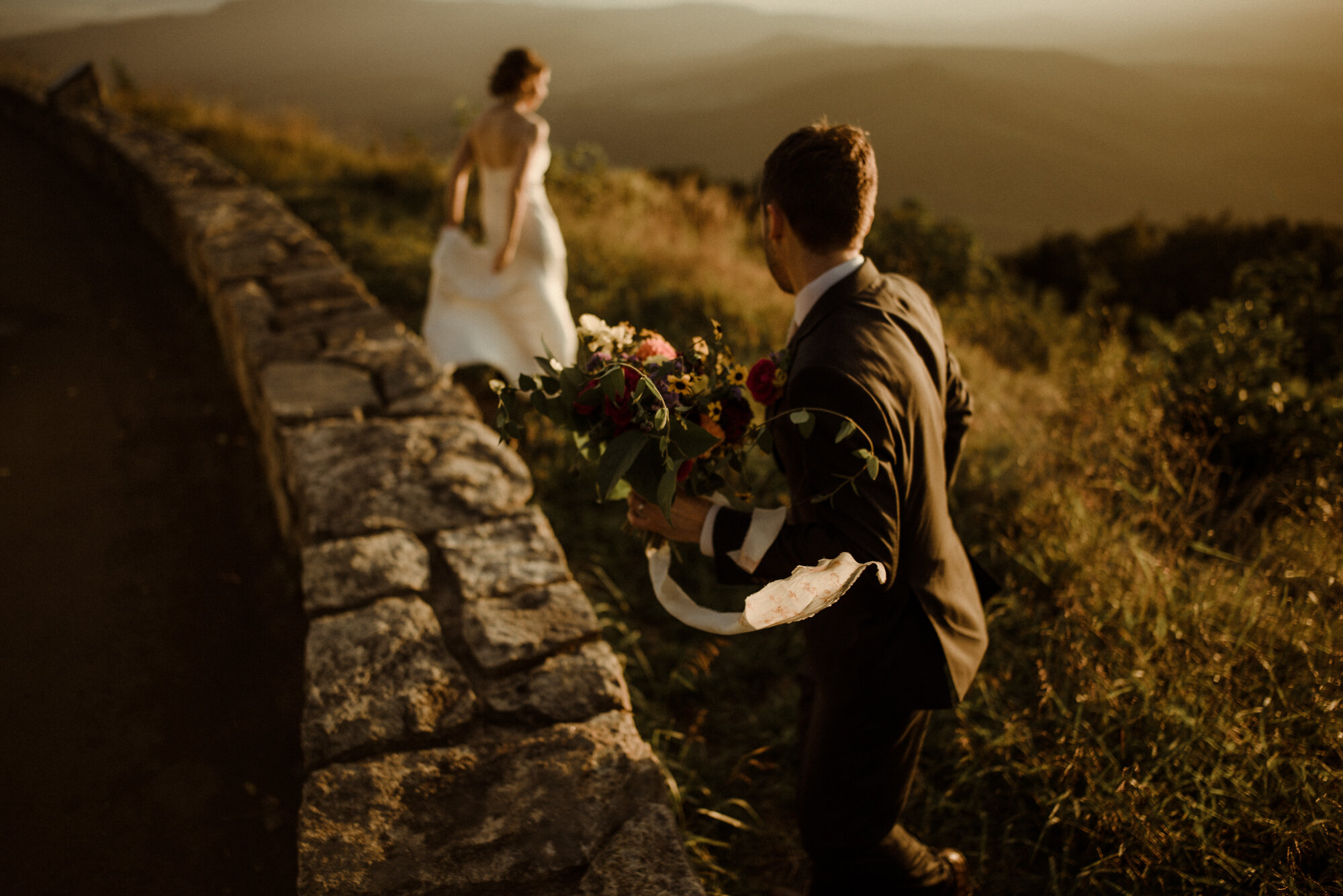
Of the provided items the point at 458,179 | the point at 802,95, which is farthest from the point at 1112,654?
the point at 802,95

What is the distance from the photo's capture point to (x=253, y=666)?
2.78 meters

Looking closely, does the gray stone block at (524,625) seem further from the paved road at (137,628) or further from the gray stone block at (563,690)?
the paved road at (137,628)

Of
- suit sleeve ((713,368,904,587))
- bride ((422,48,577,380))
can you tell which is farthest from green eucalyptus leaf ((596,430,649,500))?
bride ((422,48,577,380))

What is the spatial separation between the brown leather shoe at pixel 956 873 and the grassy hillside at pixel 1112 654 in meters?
0.27

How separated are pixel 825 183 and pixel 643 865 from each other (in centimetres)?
167

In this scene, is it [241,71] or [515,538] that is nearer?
[515,538]

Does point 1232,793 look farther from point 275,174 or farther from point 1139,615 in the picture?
point 275,174

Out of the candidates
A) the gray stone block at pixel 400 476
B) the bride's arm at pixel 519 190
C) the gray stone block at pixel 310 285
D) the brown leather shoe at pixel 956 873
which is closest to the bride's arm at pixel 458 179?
the bride's arm at pixel 519 190

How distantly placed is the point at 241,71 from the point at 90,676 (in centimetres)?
6144

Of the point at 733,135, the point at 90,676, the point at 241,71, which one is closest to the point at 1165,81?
the point at 733,135

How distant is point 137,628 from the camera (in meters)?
2.86

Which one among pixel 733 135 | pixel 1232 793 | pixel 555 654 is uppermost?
pixel 733 135

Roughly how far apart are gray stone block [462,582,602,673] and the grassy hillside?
51cm

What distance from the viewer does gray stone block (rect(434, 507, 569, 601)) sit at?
2461mm
